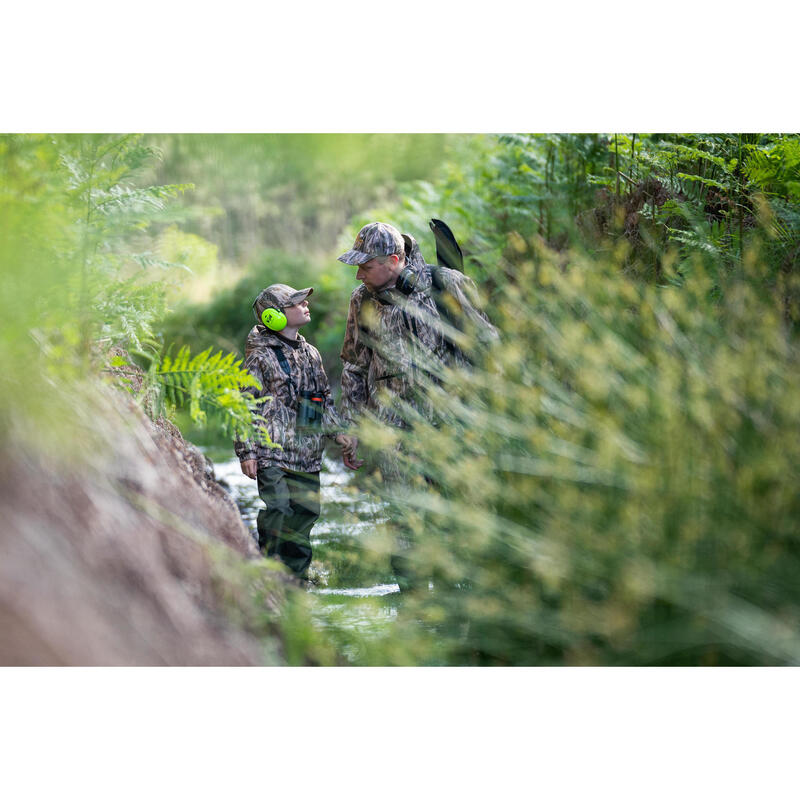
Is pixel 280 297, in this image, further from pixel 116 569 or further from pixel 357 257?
pixel 116 569

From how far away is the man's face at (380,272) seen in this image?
396cm

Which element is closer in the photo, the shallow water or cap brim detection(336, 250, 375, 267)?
the shallow water

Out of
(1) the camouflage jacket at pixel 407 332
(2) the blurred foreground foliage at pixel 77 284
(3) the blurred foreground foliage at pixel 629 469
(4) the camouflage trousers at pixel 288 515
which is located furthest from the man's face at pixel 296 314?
(3) the blurred foreground foliage at pixel 629 469

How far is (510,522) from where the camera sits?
2852mm

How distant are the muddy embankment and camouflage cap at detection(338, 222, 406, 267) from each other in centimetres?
129

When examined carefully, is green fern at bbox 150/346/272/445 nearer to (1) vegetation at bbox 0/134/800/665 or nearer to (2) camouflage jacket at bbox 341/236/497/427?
(1) vegetation at bbox 0/134/800/665

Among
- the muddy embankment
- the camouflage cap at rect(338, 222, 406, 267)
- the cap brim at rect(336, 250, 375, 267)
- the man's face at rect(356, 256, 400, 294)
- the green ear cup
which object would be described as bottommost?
the muddy embankment

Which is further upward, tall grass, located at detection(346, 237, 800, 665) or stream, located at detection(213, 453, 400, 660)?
tall grass, located at detection(346, 237, 800, 665)

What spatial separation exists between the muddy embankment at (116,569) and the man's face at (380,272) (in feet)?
4.36

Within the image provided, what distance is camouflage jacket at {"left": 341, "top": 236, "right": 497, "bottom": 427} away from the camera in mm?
3877

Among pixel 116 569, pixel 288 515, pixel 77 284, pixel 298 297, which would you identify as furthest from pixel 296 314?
pixel 116 569

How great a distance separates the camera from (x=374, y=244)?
3904 mm

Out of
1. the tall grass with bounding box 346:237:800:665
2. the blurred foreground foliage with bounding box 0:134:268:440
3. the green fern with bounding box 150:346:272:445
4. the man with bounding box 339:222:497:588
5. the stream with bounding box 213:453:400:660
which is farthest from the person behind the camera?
the man with bounding box 339:222:497:588

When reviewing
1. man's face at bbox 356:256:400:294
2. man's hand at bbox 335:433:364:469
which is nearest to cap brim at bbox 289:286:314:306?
man's face at bbox 356:256:400:294
